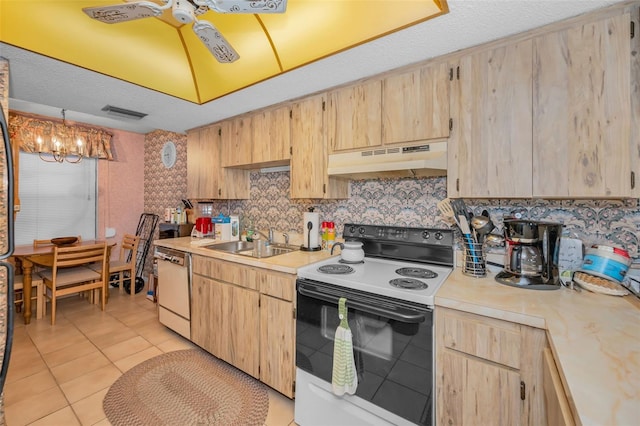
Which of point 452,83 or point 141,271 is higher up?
point 452,83

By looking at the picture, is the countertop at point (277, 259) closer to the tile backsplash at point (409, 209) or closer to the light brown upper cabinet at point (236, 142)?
the tile backsplash at point (409, 209)

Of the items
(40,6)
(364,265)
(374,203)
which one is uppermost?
(40,6)

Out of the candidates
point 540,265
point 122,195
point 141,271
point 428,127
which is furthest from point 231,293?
point 122,195

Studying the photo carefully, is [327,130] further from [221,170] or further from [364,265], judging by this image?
[221,170]

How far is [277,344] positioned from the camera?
6.12 feet

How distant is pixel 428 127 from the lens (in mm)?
1684

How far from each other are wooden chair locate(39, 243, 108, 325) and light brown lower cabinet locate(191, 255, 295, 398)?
5.72ft

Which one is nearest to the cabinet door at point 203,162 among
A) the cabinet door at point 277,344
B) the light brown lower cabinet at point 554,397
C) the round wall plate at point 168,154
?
the round wall plate at point 168,154

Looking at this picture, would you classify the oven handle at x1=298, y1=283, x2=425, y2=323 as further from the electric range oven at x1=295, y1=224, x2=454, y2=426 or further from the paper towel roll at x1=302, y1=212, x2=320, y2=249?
the paper towel roll at x1=302, y1=212, x2=320, y2=249

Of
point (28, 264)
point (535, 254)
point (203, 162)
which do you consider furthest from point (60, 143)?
point (535, 254)

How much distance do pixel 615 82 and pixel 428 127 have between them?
813 millimetres

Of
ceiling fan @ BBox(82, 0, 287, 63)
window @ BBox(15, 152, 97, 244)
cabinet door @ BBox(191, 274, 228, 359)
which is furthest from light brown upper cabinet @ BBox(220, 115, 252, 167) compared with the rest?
window @ BBox(15, 152, 97, 244)

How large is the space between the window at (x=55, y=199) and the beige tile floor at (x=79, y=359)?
109 centimetres

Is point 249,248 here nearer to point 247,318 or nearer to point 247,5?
point 247,318
